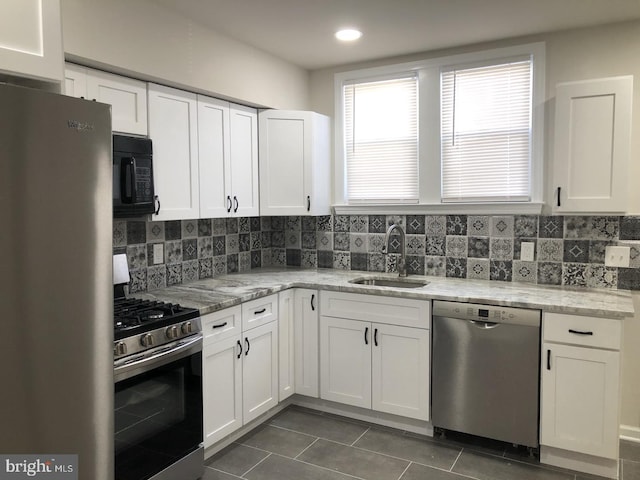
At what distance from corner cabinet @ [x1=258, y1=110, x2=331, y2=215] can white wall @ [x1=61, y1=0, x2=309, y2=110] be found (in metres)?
Result: 0.17

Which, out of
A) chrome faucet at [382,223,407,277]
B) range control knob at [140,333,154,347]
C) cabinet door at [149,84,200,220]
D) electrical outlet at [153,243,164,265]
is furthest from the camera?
chrome faucet at [382,223,407,277]

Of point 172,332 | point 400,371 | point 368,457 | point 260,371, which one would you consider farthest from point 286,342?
point 172,332

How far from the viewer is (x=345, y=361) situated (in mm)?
3309

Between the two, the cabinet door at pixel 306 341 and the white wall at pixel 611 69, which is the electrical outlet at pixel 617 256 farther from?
the cabinet door at pixel 306 341

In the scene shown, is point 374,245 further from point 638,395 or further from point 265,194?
point 638,395

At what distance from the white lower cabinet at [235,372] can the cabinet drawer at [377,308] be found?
404mm

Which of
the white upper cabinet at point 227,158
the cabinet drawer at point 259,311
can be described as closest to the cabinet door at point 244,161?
the white upper cabinet at point 227,158

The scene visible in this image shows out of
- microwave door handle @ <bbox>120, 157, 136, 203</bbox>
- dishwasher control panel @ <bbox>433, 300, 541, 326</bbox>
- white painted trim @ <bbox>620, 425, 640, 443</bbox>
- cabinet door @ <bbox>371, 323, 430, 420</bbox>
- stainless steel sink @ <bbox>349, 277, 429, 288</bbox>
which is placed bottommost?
white painted trim @ <bbox>620, 425, 640, 443</bbox>

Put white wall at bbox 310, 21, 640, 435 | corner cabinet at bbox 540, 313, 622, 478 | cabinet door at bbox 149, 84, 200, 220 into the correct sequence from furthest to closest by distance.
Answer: white wall at bbox 310, 21, 640, 435 < cabinet door at bbox 149, 84, 200, 220 < corner cabinet at bbox 540, 313, 622, 478

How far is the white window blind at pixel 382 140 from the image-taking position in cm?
365

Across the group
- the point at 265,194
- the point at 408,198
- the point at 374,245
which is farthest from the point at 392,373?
the point at 265,194

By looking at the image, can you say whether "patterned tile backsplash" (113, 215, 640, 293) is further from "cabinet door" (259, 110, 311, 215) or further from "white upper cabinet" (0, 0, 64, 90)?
"white upper cabinet" (0, 0, 64, 90)

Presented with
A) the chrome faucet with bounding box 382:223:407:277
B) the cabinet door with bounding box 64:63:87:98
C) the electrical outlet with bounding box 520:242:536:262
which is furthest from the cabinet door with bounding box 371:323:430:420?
the cabinet door with bounding box 64:63:87:98

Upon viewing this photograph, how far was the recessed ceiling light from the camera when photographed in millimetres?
3074
